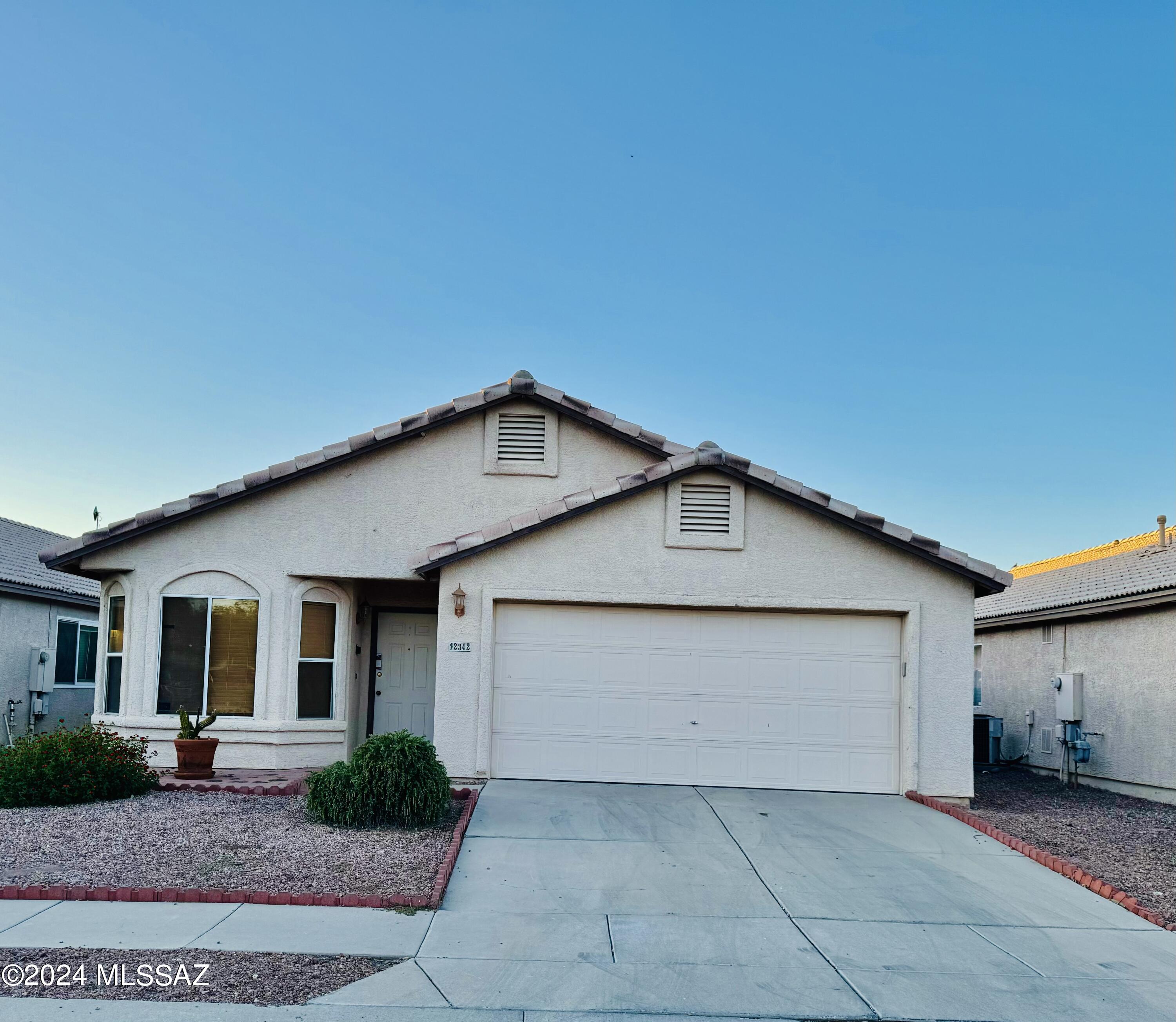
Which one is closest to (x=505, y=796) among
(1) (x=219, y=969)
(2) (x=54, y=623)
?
(1) (x=219, y=969)

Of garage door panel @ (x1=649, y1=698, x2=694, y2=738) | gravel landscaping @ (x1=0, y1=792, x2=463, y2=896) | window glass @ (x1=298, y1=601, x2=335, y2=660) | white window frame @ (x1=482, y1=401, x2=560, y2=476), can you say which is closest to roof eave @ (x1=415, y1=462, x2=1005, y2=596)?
white window frame @ (x1=482, y1=401, x2=560, y2=476)

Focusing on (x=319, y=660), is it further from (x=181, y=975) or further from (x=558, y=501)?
(x=181, y=975)

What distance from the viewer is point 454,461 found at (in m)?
13.5

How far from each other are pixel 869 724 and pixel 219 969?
8.23 meters

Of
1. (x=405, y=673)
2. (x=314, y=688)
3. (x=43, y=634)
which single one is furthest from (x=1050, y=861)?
(x=43, y=634)

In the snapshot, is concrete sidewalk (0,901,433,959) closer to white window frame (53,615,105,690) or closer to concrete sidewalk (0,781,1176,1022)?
concrete sidewalk (0,781,1176,1022)

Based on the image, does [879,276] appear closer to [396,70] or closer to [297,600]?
[396,70]

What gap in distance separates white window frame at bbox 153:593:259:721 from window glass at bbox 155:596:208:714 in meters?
0.01

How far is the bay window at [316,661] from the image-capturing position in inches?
516

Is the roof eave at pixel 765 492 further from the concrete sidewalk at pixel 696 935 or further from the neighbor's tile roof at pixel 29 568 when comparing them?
the neighbor's tile roof at pixel 29 568

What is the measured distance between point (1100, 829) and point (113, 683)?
12.2m

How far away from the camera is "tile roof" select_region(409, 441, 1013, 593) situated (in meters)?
11.8

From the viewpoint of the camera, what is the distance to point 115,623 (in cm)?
1340

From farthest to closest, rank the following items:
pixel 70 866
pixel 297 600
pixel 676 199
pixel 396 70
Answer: pixel 676 199 < pixel 396 70 < pixel 297 600 < pixel 70 866
